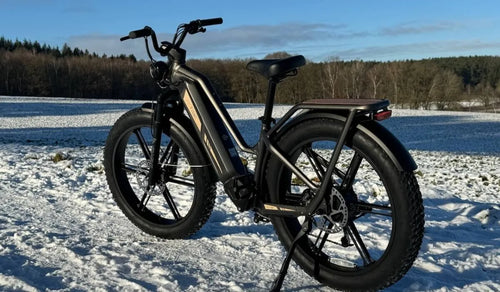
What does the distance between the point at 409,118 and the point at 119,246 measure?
133ft

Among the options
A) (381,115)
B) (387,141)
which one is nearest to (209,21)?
(381,115)

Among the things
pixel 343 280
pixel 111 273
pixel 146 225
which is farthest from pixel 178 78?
pixel 343 280

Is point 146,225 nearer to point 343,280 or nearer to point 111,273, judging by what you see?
point 111,273

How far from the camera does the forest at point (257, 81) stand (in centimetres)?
7231

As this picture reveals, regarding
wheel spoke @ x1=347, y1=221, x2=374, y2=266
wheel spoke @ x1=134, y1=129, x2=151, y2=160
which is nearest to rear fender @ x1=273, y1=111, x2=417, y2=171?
wheel spoke @ x1=347, y1=221, x2=374, y2=266

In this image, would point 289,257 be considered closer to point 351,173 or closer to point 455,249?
point 351,173

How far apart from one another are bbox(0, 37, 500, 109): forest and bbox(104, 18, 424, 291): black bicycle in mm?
61696

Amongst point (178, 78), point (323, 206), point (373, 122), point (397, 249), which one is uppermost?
point (178, 78)

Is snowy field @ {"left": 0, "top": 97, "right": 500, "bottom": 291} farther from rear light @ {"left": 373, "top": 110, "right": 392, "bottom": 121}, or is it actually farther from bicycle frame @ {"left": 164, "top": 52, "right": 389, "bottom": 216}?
rear light @ {"left": 373, "top": 110, "right": 392, "bottom": 121}

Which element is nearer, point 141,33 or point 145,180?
point 141,33

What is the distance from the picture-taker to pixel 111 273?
295 cm

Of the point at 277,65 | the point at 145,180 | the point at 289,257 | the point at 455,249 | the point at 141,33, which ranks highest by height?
the point at 141,33

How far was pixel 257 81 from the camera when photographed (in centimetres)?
7444

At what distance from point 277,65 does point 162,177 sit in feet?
5.24
